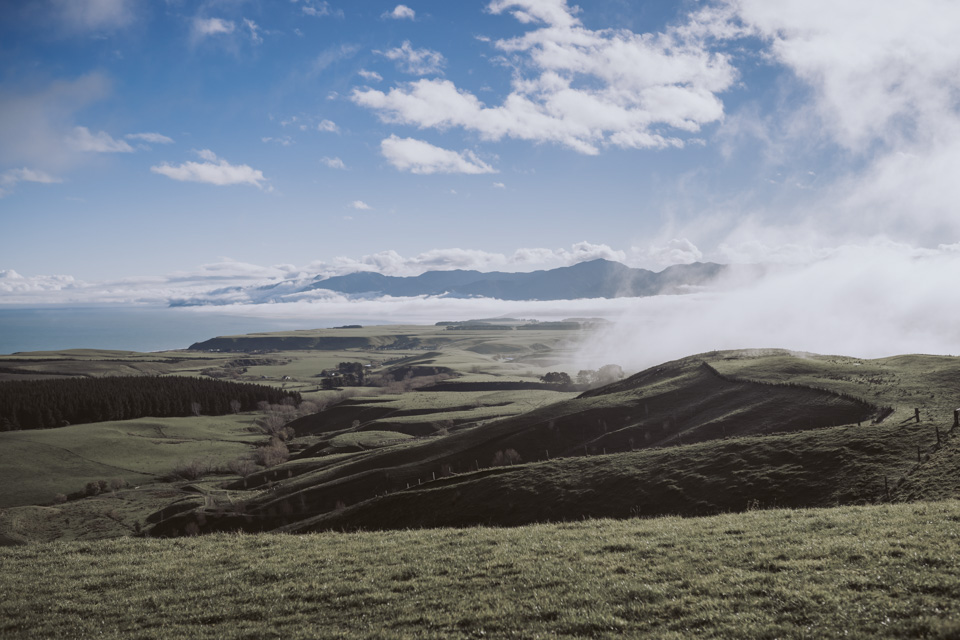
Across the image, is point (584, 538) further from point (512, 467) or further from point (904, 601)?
point (512, 467)

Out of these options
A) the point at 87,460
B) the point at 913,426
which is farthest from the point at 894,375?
the point at 87,460

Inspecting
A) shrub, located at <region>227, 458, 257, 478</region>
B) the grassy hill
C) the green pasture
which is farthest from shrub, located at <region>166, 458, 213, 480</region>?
the grassy hill

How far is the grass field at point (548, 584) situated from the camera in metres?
13.0

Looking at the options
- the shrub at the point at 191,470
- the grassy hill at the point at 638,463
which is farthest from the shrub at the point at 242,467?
the grassy hill at the point at 638,463

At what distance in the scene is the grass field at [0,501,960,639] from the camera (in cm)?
1296

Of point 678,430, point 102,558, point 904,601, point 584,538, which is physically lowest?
point 678,430

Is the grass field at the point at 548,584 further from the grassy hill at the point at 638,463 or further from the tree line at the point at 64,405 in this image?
the tree line at the point at 64,405

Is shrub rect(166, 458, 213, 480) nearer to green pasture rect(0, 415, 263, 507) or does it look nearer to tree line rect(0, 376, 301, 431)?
green pasture rect(0, 415, 263, 507)

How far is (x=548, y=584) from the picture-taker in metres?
16.4

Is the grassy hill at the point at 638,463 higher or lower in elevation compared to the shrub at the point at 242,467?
higher

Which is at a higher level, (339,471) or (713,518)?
(713,518)

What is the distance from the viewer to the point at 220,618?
16.1 metres

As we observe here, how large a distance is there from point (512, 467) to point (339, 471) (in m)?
47.2

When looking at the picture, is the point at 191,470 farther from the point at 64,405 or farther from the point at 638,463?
the point at 638,463
